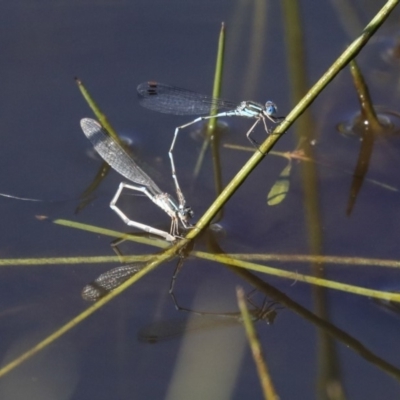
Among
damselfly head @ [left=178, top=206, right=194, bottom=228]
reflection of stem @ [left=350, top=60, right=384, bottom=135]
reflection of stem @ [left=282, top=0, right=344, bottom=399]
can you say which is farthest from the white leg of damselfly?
reflection of stem @ [left=350, top=60, right=384, bottom=135]

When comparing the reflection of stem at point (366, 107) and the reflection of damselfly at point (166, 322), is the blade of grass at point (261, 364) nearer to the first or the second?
the reflection of damselfly at point (166, 322)

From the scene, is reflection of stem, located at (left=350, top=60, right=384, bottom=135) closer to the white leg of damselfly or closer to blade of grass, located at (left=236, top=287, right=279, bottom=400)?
the white leg of damselfly

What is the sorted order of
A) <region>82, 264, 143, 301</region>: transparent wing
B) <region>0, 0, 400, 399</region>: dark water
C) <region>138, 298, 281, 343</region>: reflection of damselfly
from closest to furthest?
1. <region>0, 0, 400, 399</region>: dark water
2. <region>138, 298, 281, 343</region>: reflection of damselfly
3. <region>82, 264, 143, 301</region>: transparent wing

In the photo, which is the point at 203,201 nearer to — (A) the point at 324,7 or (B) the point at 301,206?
(B) the point at 301,206

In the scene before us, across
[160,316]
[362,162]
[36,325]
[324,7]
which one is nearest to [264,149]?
[160,316]

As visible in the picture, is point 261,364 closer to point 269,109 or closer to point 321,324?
point 321,324

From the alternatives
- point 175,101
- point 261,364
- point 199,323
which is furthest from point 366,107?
point 261,364

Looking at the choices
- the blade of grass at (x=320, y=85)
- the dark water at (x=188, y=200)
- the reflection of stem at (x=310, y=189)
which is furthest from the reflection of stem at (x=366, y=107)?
the blade of grass at (x=320, y=85)
